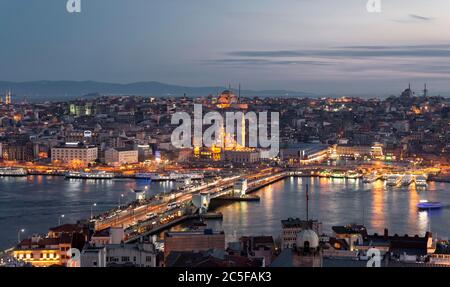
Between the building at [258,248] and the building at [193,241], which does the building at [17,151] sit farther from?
the building at [258,248]

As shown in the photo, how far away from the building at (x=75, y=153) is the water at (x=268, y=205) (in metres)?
2.15

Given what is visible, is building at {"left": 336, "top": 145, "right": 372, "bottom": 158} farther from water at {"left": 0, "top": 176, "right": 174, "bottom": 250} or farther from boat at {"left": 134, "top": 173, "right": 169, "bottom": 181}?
water at {"left": 0, "top": 176, "right": 174, "bottom": 250}

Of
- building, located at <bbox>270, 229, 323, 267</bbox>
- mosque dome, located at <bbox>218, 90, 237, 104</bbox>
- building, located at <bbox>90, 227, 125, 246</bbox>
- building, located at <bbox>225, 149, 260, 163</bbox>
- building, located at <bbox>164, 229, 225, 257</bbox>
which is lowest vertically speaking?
building, located at <bbox>225, 149, 260, 163</bbox>

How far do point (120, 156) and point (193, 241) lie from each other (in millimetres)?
9183

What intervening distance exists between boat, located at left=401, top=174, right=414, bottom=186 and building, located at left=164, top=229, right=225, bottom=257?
246 inches

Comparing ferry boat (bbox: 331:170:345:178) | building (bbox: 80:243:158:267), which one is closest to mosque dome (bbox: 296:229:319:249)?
building (bbox: 80:243:158:267)

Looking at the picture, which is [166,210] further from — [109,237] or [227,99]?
[227,99]

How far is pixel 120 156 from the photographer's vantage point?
45.8ft

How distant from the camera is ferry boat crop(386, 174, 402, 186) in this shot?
1089cm

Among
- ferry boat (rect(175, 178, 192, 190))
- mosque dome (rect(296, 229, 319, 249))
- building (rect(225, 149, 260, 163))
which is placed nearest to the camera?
mosque dome (rect(296, 229, 319, 249))

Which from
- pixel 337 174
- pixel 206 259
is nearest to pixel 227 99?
pixel 337 174

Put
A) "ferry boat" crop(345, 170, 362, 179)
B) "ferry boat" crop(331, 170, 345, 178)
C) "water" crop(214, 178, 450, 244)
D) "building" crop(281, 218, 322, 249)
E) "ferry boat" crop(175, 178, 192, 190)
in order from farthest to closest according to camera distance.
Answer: "ferry boat" crop(331, 170, 345, 178) < "ferry boat" crop(345, 170, 362, 179) < "ferry boat" crop(175, 178, 192, 190) < "water" crop(214, 178, 450, 244) < "building" crop(281, 218, 322, 249)

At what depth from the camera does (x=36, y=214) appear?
7469 mm
